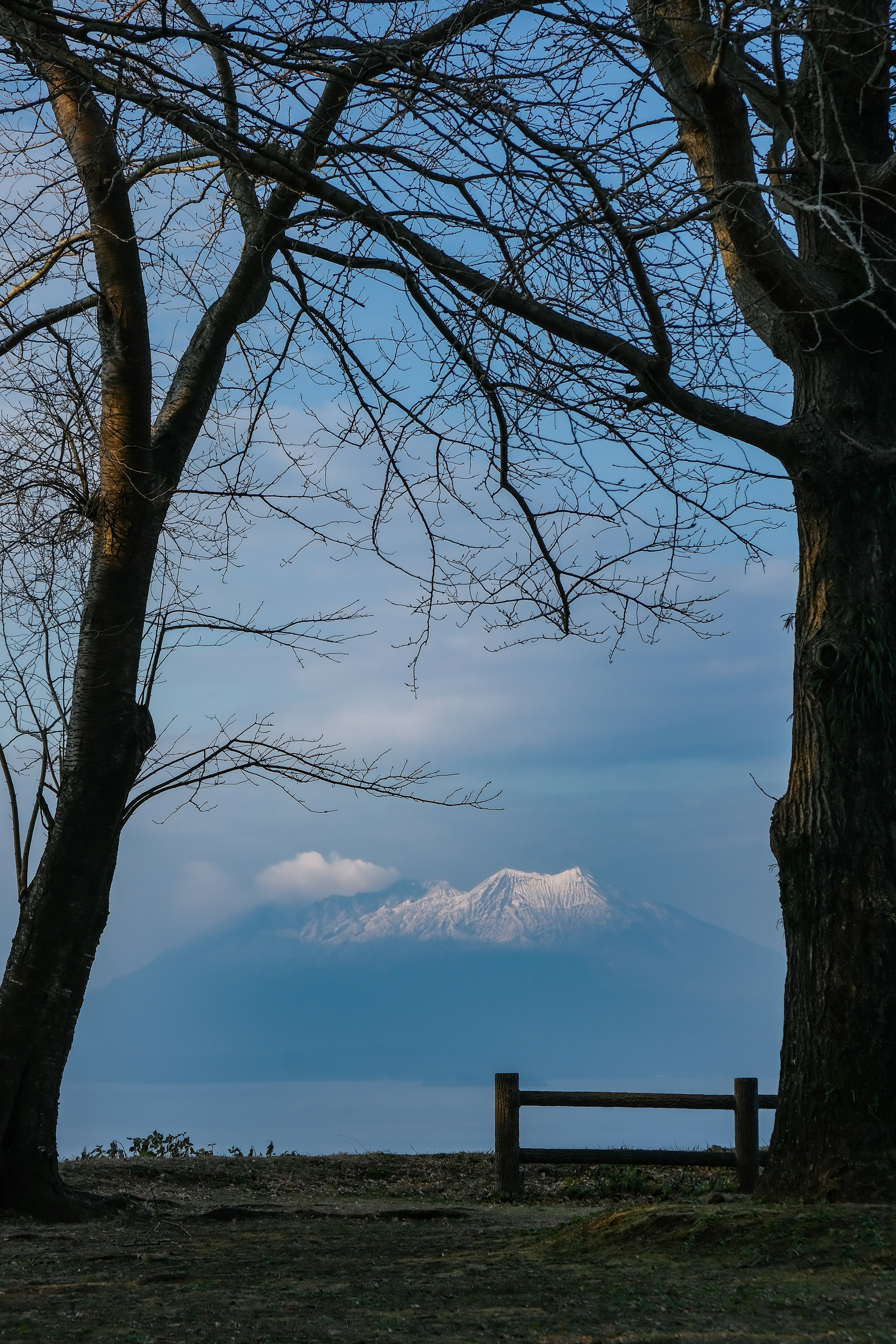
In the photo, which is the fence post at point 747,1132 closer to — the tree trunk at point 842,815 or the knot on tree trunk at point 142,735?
the tree trunk at point 842,815

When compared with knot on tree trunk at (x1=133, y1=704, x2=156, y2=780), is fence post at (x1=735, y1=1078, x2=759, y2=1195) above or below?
below

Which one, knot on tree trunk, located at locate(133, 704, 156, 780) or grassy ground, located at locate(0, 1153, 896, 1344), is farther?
knot on tree trunk, located at locate(133, 704, 156, 780)

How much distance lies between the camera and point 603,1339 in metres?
3.85

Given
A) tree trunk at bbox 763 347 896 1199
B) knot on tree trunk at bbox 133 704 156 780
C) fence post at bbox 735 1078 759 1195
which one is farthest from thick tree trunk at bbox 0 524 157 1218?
fence post at bbox 735 1078 759 1195

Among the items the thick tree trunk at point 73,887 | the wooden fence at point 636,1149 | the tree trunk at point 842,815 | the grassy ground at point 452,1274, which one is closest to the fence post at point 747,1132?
the wooden fence at point 636,1149

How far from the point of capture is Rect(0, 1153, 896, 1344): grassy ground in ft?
13.3

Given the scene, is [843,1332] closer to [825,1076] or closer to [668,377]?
[825,1076]

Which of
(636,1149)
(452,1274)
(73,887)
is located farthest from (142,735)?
(636,1149)

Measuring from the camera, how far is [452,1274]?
530 cm

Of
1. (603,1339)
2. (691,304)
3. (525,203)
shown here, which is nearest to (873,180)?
(691,304)

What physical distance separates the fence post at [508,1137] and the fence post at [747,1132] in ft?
6.40

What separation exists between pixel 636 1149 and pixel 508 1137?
116 cm

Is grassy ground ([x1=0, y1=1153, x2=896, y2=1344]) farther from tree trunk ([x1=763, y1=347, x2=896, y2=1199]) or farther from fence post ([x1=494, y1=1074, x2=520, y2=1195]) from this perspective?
fence post ([x1=494, y1=1074, x2=520, y2=1195])

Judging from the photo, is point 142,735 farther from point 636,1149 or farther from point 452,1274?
point 636,1149
